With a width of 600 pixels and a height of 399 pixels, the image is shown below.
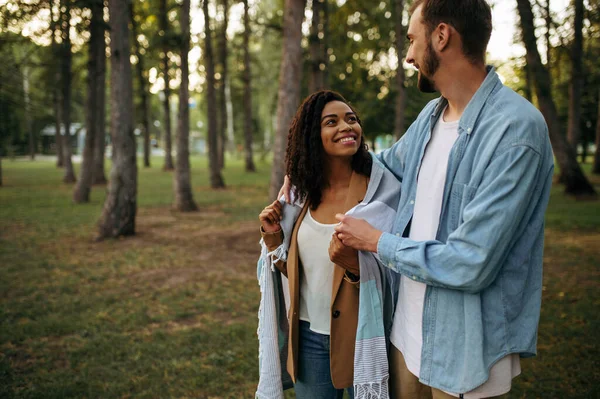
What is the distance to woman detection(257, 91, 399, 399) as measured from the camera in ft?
7.50

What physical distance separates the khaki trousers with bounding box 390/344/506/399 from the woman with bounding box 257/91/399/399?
21 centimetres

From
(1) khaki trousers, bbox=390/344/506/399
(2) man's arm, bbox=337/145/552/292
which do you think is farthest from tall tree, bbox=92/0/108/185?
(2) man's arm, bbox=337/145/552/292

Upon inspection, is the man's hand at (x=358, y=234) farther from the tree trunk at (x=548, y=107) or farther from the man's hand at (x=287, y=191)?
the tree trunk at (x=548, y=107)

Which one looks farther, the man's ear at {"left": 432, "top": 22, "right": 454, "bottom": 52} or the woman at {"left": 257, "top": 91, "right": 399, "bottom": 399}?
the woman at {"left": 257, "top": 91, "right": 399, "bottom": 399}

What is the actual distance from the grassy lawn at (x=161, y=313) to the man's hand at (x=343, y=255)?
2.44 metres

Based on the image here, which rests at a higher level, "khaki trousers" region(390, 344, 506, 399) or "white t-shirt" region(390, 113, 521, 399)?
"white t-shirt" region(390, 113, 521, 399)

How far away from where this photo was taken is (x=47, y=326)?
5484mm

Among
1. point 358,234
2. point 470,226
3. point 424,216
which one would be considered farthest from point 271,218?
point 470,226

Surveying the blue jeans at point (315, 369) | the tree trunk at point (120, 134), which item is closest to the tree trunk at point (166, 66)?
the tree trunk at point (120, 134)

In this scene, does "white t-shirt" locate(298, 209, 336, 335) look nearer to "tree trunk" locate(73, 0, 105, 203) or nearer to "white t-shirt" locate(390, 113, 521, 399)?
"white t-shirt" locate(390, 113, 521, 399)

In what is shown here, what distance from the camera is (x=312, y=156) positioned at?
2561 mm

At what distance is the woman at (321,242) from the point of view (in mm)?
2285

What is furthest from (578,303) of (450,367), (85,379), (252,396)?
(85,379)

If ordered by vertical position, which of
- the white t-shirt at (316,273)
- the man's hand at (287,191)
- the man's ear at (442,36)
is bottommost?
the white t-shirt at (316,273)
